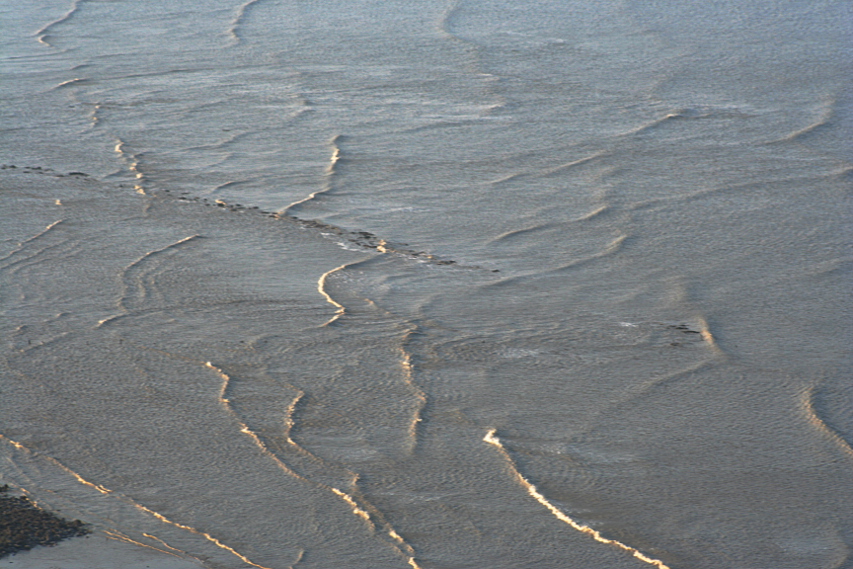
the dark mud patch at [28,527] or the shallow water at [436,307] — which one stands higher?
the dark mud patch at [28,527]

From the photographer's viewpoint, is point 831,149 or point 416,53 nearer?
point 831,149

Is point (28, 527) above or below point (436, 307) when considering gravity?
above

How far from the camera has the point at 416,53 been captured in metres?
6.22

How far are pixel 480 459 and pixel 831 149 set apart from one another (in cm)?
291

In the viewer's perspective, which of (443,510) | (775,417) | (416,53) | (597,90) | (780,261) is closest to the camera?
(443,510)

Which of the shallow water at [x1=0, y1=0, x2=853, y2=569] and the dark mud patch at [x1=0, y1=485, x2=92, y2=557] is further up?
the dark mud patch at [x1=0, y1=485, x2=92, y2=557]

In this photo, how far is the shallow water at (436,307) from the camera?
7.05 feet

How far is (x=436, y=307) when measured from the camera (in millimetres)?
3104

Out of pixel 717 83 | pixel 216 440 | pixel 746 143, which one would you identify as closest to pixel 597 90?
pixel 717 83

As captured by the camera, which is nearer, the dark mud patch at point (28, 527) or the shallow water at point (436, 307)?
the dark mud patch at point (28, 527)

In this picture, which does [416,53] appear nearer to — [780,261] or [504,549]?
[780,261]

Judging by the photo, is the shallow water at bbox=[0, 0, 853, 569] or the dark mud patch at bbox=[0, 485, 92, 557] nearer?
the dark mud patch at bbox=[0, 485, 92, 557]

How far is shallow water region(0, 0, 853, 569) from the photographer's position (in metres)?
2.15

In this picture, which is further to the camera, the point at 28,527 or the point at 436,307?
the point at 436,307
